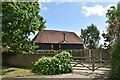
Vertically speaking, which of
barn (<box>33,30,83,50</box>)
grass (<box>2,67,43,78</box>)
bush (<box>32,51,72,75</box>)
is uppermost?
barn (<box>33,30,83,50</box>)

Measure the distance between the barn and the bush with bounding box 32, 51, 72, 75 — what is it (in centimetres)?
2514

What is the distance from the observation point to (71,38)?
4759 cm

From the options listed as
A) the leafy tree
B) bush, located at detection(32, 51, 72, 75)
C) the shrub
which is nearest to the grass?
bush, located at detection(32, 51, 72, 75)

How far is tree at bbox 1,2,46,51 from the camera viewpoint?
22484 millimetres

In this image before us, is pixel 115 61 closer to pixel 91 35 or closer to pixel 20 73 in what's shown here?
pixel 20 73

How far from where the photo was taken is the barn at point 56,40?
1677 inches

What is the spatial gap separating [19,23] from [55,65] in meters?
8.58

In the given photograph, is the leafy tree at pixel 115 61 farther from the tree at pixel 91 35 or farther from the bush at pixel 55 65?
the tree at pixel 91 35

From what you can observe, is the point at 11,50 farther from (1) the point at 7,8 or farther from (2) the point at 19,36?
(1) the point at 7,8

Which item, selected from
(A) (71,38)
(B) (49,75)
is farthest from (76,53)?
(A) (71,38)

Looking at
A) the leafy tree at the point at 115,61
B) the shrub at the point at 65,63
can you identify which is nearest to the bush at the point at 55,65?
the shrub at the point at 65,63

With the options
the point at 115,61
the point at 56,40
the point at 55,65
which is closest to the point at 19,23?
the point at 55,65

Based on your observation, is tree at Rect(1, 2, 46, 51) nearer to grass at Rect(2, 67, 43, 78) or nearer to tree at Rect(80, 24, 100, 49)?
grass at Rect(2, 67, 43, 78)

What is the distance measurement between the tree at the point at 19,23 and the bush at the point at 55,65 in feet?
24.4
